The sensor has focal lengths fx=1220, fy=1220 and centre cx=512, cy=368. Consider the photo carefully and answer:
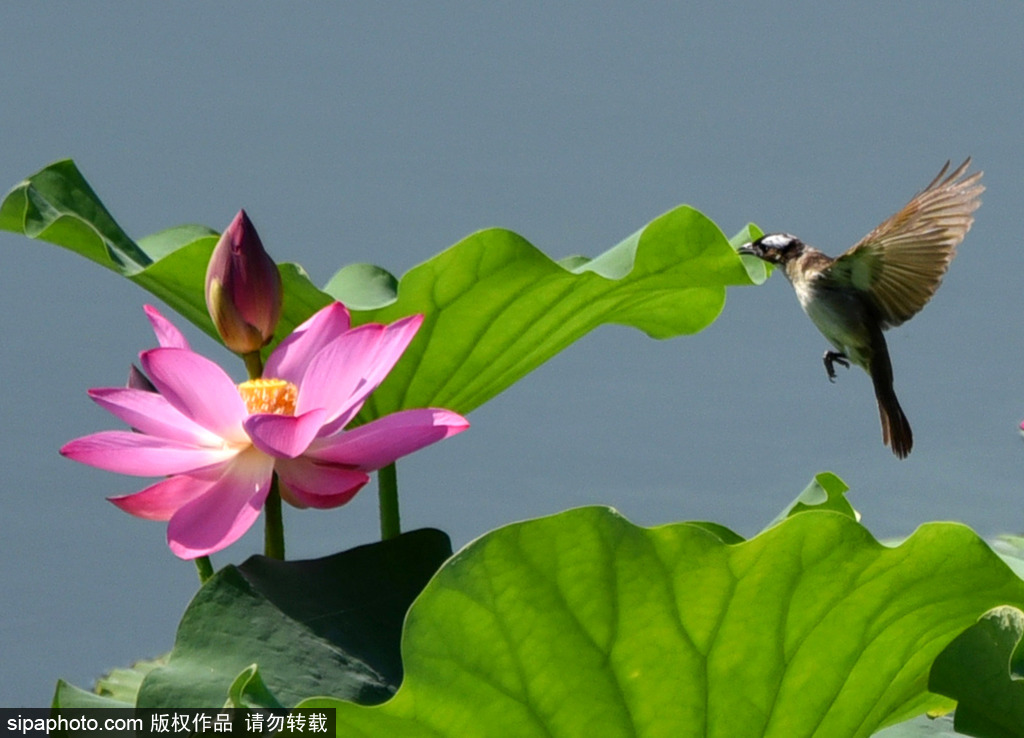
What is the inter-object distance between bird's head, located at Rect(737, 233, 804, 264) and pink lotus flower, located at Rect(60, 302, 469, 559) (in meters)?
0.88

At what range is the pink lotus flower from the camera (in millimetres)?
872

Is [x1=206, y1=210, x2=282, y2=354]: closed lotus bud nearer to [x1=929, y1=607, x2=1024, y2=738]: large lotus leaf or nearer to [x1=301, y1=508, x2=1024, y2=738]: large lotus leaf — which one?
[x1=301, y1=508, x2=1024, y2=738]: large lotus leaf

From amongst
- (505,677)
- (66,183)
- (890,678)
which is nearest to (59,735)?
(505,677)

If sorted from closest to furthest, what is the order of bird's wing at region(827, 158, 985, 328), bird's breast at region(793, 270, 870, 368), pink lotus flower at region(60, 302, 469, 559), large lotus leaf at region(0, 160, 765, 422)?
pink lotus flower at region(60, 302, 469, 559) → large lotus leaf at region(0, 160, 765, 422) → bird's wing at region(827, 158, 985, 328) → bird's breast at region(793, 270, 870, 368)

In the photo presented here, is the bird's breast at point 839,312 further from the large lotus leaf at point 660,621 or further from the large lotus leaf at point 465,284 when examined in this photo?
the large lotus leaf at point 660,621

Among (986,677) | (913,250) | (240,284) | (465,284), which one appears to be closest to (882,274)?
(913,250)

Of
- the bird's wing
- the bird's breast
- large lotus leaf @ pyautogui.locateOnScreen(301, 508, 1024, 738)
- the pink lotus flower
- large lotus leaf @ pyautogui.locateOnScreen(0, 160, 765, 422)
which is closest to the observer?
large lotus leaf @ pyautogui.locateOnScreen(301, 508, 1024, 738)

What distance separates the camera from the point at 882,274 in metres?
1.60

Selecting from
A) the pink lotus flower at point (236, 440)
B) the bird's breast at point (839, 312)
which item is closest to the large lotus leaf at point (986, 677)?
the pink lotus flower at point (236, 440)

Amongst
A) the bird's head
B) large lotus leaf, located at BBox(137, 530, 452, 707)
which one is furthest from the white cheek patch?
large lotus leaf, located at BBox(137, 530, 452, 707)

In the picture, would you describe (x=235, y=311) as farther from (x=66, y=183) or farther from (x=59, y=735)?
(x=66, y=183)

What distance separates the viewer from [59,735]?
83 centimetres

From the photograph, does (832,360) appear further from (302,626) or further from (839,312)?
(302,626)

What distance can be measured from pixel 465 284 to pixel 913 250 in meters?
0.62
